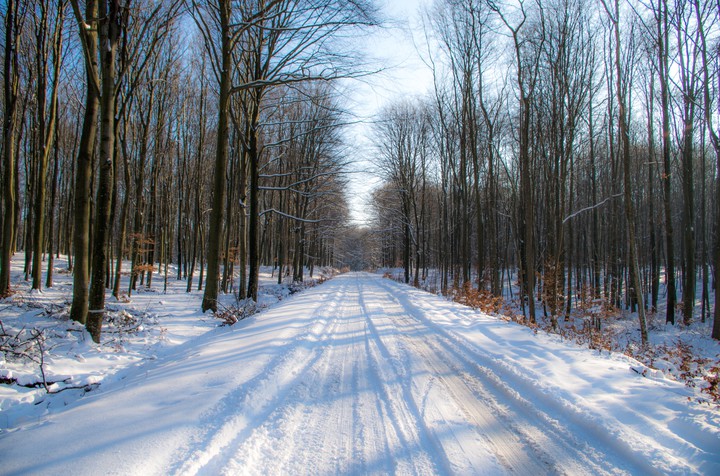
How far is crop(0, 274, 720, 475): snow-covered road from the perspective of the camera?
243 cm

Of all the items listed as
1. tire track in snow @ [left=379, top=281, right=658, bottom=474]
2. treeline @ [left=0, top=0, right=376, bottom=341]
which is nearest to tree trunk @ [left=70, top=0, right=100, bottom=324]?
treeline @ [left=0, top=0, right=376, bottom=341]

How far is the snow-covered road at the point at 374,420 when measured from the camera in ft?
7.98

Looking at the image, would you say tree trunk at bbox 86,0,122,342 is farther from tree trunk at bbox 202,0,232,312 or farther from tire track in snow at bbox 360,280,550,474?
tire track in snow at bbox 360,280,550,474

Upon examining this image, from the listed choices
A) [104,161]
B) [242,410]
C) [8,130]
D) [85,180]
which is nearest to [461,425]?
[242,410]

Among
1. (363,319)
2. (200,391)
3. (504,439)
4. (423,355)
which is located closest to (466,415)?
(504,439)

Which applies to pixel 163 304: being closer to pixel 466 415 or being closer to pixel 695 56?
pixel 466 415

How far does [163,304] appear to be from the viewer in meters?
12.7

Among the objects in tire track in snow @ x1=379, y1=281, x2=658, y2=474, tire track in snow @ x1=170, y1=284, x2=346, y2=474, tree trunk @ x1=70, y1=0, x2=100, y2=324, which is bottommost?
tire track in snow @ x1=379, y1=281, x2=658, y2=474

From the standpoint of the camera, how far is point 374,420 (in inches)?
126

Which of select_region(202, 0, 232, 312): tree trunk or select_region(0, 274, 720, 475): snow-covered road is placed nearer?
select_region(0, 274, 720, 475): snow-covered road

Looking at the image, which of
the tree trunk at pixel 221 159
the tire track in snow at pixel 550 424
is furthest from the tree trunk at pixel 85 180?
the tire track in snow at pixel 550 424

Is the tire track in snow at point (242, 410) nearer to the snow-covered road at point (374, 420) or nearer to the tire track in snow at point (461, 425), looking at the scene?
the snow-covered road at point (374, 420)

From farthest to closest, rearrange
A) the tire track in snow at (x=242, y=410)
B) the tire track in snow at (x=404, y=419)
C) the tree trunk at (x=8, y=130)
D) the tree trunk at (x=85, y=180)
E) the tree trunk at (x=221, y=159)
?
the tree trunk at (x=8, y=130)
the tree trunk at (x=221, y=159)
the tree trunk at (x=85, y=180)
the tire track in snow at (x=404, y=419)
the tire track in snow at (x=242, y=410)

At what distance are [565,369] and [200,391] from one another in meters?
4.58
